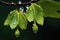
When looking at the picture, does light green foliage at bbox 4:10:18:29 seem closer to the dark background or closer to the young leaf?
the young leaf

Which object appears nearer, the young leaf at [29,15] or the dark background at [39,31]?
the young leaf at [29,15]

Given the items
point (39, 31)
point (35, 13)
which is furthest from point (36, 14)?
point (39, 31)

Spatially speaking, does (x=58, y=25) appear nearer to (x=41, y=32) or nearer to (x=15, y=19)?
(x=41, y=32)

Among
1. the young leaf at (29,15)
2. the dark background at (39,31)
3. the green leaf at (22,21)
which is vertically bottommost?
the dark background at (39,31)

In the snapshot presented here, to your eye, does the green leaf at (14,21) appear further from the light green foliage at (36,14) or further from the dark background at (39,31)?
the dark background at (39,31)

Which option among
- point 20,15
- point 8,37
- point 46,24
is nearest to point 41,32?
point 46,24

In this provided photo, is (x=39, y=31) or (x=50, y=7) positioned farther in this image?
(x=39, y=31)

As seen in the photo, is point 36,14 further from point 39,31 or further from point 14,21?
point 39,31

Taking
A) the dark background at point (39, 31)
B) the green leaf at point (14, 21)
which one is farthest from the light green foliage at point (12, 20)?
the dark background at point (39, 31)

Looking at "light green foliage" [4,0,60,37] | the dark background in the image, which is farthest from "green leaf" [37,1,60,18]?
the dark background
